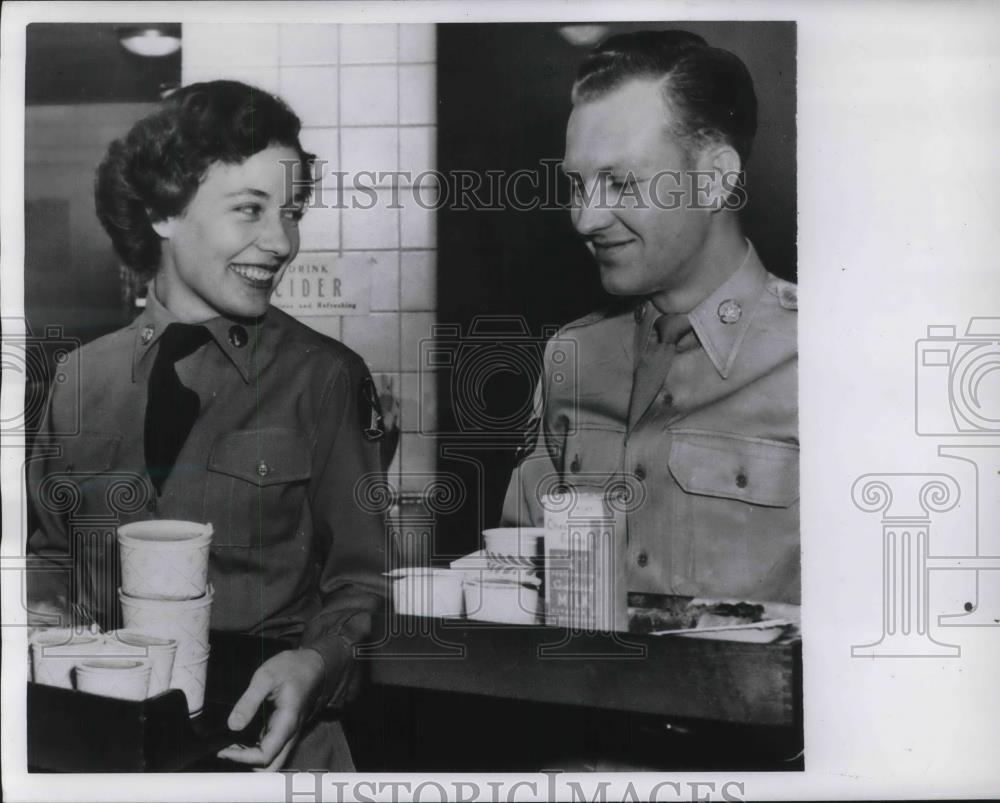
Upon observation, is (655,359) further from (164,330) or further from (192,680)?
(192,680)

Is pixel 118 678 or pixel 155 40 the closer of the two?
pixel 118 678

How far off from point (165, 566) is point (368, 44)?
1.28 metres

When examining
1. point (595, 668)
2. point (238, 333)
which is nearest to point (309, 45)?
point (238, 333)

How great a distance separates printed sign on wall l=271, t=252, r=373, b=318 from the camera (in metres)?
2.19

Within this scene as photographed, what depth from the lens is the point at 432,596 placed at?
218cm

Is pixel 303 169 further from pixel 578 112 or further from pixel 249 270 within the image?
pixel 578 112

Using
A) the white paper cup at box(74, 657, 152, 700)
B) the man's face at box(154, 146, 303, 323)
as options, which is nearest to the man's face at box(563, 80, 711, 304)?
the man's face at box(154, 146, 303, 323)

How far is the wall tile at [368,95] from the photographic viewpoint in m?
2.20

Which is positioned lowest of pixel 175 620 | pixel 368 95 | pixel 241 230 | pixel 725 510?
pixel 175 620

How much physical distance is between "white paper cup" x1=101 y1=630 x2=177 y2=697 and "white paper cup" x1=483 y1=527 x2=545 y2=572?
735 millimetres

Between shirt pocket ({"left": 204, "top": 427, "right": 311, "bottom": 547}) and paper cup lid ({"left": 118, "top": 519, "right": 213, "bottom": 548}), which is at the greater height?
shirt pocket ({"left": 204, "top": 427, "right": 311, "bottom": 547})

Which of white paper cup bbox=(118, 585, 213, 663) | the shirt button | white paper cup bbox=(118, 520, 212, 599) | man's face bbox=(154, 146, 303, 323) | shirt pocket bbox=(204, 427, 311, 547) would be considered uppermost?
man's face bbox=(154, 146, 303, 323)

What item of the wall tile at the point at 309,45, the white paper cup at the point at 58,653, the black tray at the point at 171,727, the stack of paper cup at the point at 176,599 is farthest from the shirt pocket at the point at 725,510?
the white paper cup at the point at 58,653

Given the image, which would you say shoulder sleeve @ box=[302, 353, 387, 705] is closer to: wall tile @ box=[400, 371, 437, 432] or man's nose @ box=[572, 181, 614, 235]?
wall tile @ box=[400, 371, 437, 432]
